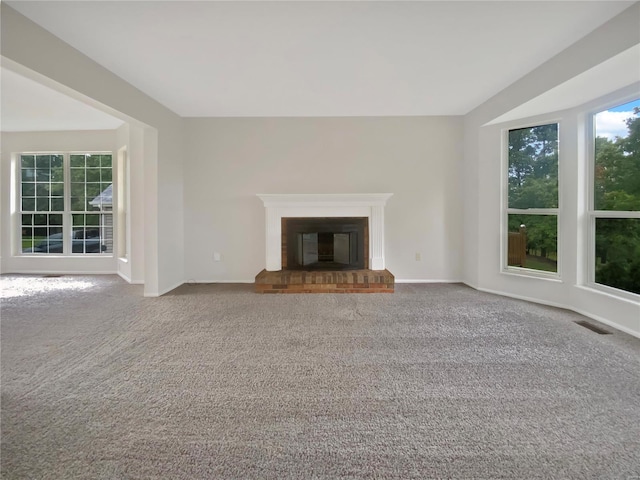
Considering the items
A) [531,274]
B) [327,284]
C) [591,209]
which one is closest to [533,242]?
[531,274]

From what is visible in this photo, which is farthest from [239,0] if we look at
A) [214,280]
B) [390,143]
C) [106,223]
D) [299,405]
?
[106,223]

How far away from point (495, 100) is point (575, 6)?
1.69 metres

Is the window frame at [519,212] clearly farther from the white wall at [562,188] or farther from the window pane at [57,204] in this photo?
the window pane at [57,204]

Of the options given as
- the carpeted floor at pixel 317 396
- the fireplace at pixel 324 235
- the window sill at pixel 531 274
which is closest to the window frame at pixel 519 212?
the window sill at pixel 531 274

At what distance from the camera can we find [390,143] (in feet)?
15.3

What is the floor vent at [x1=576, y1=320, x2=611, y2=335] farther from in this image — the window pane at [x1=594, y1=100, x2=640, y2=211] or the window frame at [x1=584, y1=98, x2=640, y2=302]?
the window pane at [x1=594, y1=100, x2=640, y2=211]

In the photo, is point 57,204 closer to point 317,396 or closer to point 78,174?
point 78,174

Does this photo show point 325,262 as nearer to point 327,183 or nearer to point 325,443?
point 327,183

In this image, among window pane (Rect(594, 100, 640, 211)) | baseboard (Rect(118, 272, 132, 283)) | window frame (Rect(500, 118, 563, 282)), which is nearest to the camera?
window pane (Rect(594, 100, 640, 211))

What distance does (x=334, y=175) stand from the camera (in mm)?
4719

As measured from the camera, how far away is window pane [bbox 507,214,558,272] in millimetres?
3682

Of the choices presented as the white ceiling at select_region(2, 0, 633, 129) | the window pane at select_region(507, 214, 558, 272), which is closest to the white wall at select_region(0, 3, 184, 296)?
the white ceiling at select_region(2, 0, 633, 129)

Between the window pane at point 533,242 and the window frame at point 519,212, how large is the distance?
0.11 feet

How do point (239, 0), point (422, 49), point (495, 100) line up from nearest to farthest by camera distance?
point (239, 0) → point (422, 49) → point (495, 100)
